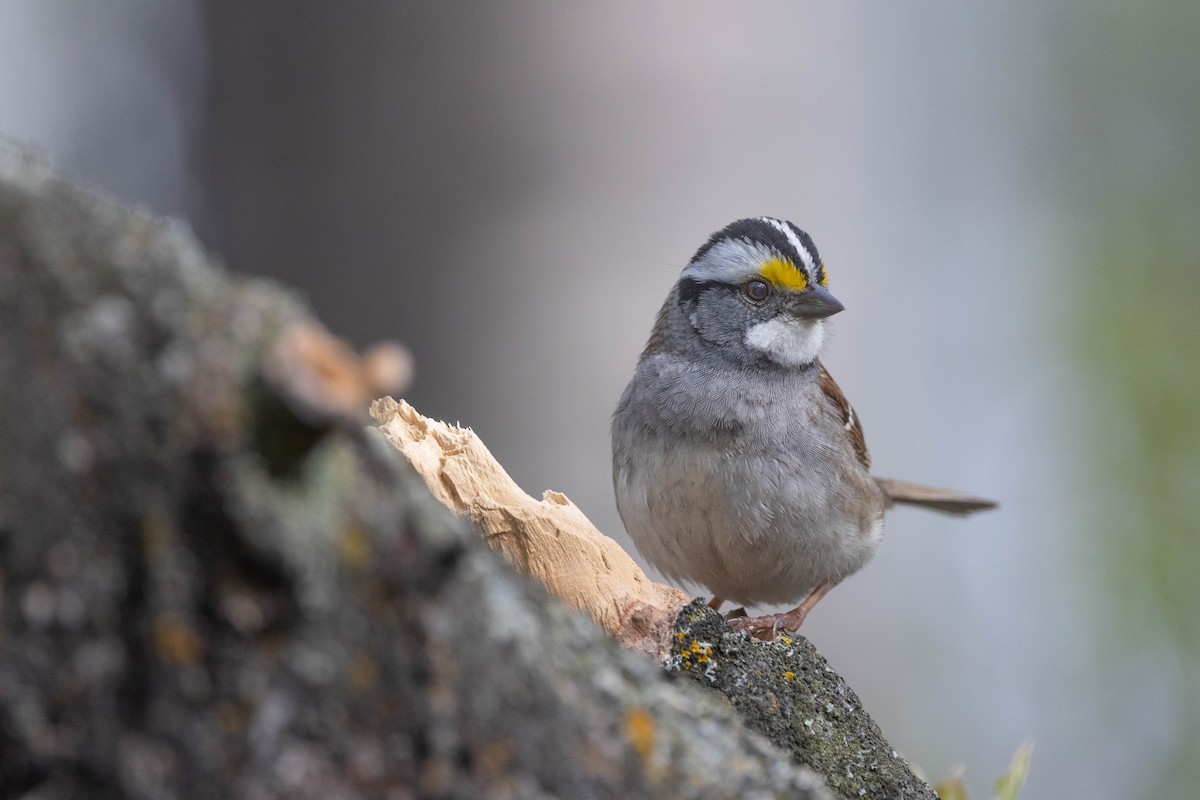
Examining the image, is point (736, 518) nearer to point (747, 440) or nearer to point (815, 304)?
point (747, 440)

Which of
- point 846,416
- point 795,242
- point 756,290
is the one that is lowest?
point 846,416

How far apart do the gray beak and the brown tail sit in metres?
1.24

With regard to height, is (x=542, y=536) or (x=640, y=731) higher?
(x=640, y=731)

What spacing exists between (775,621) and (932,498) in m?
1.98

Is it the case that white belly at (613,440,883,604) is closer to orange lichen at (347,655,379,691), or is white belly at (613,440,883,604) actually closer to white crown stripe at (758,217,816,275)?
white crown stripe at (758,217,816,275)

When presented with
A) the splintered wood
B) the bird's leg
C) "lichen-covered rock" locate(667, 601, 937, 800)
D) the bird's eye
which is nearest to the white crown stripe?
the bird's eye

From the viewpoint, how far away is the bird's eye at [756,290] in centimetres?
403

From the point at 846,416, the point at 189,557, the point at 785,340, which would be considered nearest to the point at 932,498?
the point at 846,416

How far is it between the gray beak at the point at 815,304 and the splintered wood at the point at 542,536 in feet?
4.94

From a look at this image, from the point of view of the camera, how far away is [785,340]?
13.3 ft

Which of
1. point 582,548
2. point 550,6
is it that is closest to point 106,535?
point 582,548

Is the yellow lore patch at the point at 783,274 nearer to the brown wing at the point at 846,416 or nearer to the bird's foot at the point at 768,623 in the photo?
the brown wing at the point at 846,416

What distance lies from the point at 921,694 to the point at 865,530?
3626mm

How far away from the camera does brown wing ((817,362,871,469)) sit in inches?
167
